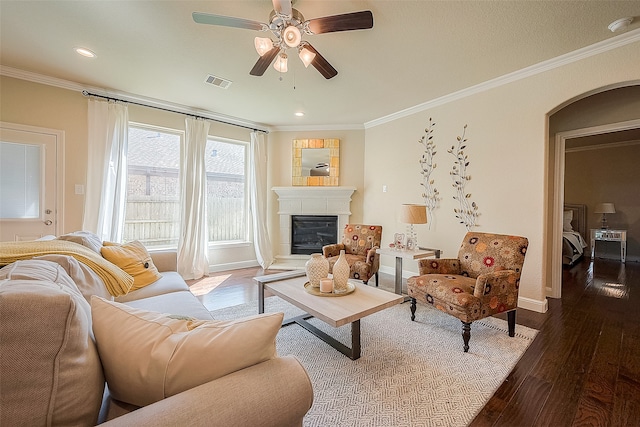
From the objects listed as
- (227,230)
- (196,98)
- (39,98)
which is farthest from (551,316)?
(39,98)

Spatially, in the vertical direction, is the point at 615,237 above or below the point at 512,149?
below

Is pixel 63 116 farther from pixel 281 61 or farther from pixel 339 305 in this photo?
pixel 339 305

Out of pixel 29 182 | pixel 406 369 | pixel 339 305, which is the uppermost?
pixel 29 182

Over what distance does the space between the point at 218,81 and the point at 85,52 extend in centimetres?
124

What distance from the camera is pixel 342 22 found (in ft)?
6.20

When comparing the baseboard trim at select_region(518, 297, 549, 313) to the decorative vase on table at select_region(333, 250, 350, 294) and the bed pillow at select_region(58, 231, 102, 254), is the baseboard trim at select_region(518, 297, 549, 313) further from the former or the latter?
the bed pillow at select_region(58, 231, 102, 254)

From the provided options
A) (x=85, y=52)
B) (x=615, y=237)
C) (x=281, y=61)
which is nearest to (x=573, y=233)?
(x=615, y=237)

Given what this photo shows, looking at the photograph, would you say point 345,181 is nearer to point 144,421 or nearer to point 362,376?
point 362,376

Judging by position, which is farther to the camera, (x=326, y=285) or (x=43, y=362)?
(x=326, y=285)

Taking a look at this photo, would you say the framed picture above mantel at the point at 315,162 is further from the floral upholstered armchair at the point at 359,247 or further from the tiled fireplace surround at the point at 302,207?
the floral upholstered armchair at the point at 359,247

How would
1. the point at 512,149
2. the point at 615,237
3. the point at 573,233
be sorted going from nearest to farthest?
the point at 512,149 < the point at 573,233 < the point at 615,237

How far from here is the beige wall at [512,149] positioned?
8.77 ft

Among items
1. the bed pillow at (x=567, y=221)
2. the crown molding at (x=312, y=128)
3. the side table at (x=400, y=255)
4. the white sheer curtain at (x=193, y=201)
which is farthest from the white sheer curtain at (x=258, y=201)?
the bed pillow at (x=567, y=221)

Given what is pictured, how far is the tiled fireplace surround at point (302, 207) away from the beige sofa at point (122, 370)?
13.7ft
